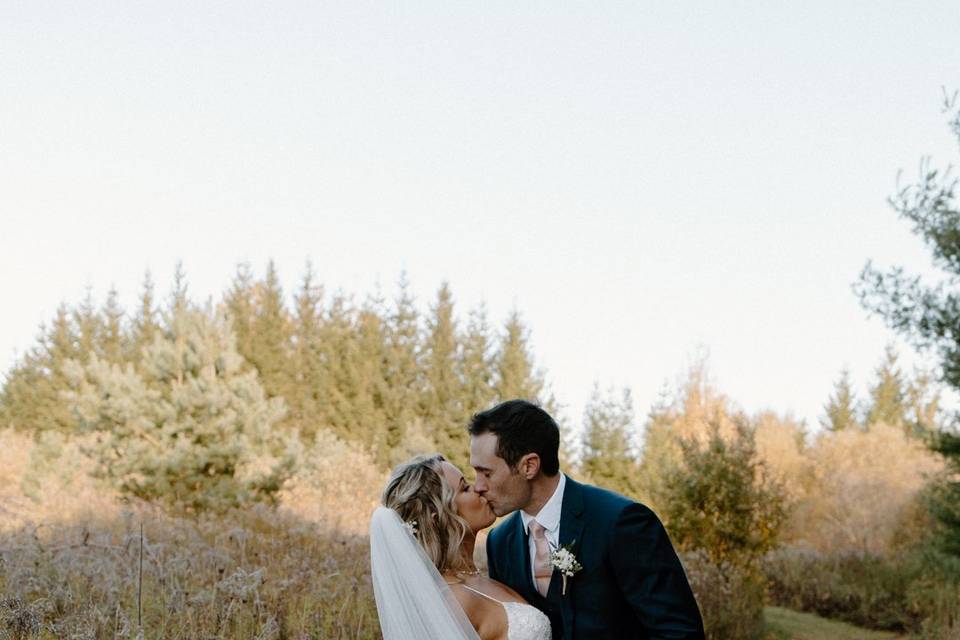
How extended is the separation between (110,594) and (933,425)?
12.9 metres

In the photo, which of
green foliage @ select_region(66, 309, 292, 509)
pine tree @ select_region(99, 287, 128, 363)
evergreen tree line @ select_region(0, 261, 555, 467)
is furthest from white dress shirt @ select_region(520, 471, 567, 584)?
pine tree @ select_region(99, 287, 128, 363)

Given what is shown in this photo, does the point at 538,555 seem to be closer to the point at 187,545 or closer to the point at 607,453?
the point at 187,545

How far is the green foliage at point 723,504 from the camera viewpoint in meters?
14.8

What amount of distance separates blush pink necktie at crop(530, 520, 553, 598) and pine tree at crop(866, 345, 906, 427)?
4264cm

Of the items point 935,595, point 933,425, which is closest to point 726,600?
point 935,595

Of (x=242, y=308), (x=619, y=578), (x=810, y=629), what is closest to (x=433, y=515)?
(x=619, y=578)

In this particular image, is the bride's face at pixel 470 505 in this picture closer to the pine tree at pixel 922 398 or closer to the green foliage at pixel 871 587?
the green foliage at pixel 871 587

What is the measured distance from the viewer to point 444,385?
35.1 m

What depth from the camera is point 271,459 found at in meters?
18.1

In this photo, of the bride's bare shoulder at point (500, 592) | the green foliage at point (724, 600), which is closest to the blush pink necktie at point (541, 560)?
the bride's bare shoulder at point (500, 592)

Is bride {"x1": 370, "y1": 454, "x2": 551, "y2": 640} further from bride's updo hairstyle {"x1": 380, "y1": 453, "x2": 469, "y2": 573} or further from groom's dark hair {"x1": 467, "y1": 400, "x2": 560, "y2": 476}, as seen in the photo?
groom's dark hair {"x1": 467, "y1": 400, "x2": 560, "y2": 476}

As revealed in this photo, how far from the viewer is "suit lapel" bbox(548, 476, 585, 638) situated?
3631 mm

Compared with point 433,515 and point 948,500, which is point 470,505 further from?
point 948,500

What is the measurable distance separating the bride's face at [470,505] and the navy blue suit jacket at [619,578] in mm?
373
